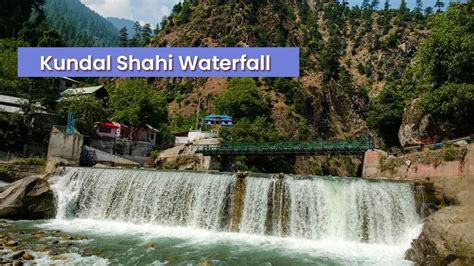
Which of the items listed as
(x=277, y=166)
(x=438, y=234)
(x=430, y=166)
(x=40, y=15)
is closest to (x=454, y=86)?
(x=430, y=166)

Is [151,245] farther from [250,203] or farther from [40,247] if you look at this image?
Result: [250,203]

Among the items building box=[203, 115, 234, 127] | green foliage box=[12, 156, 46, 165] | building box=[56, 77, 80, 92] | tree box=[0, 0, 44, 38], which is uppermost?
tree box=[0, 0, 44, 38]

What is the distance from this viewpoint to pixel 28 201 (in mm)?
24781

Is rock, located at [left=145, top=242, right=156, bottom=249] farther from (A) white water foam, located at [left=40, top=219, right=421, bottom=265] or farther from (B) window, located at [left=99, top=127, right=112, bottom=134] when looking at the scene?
(B) window, located at [left=99, top=127, right=112, bottom=134]

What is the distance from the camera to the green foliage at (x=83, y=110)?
146ft

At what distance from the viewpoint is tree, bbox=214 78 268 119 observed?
72250 millimetres

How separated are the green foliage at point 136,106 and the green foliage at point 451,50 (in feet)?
122

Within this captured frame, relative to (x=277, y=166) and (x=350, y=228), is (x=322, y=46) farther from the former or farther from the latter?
(x=350, y=228)

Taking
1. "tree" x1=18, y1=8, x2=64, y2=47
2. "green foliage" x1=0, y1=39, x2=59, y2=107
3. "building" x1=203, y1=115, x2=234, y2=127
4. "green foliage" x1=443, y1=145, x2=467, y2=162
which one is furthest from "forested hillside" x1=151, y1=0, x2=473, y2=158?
"tree" x1=18, y1=8, x2=64, y2=47

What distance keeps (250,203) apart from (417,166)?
41.5 ft

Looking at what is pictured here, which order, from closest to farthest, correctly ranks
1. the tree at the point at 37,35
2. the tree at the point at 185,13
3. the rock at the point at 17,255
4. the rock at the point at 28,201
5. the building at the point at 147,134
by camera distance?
the rock at the point at 17,255, the rock at the point at 28,201, the building at the point at 147,134, the tree at the point at 37,35, the tree at the point at 185,13

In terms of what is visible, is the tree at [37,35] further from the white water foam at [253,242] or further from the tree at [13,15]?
the white water foam at [253,242]

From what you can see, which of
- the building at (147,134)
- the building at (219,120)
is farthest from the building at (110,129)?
the building at (219,120)

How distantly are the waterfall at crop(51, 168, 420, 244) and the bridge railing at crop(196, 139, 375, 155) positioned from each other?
46.9 feet
